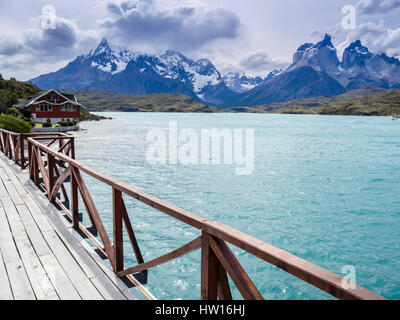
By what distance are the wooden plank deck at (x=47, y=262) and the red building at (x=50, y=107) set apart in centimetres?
6170

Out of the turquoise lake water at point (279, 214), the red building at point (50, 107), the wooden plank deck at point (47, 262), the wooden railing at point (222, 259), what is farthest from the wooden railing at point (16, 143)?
the red building at point (50, 107)

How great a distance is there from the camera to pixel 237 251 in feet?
32.4

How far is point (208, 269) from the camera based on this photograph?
2686 millimetres

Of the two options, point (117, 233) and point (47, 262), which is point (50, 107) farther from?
point (117, 233)

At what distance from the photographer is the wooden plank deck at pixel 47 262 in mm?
3824

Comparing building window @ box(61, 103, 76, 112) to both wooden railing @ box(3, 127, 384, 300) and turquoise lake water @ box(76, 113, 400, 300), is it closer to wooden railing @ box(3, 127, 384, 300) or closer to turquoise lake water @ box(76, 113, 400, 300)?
turquoise lake water @ box(76, 113, 400, 300)

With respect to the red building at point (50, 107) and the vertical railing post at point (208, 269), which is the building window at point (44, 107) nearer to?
the red building at point (50, 107)

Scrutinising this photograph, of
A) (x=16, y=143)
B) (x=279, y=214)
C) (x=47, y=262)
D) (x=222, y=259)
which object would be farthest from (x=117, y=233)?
(x=16, y=143)

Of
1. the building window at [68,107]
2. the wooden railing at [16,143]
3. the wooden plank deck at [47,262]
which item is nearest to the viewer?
the wooden plank deck at [47,262]

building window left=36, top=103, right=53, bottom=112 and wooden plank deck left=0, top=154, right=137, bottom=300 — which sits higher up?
building window left=36, top=103, right=53, bottom=112

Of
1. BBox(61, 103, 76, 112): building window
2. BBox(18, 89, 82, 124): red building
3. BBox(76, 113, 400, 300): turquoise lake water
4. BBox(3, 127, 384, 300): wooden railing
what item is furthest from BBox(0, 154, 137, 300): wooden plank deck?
BBox(61, 103, 76, 112): building window

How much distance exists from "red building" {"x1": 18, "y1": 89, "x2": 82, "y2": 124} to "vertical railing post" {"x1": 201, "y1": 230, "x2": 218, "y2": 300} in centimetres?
6664

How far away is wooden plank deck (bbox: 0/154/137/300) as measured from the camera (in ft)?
12.5
